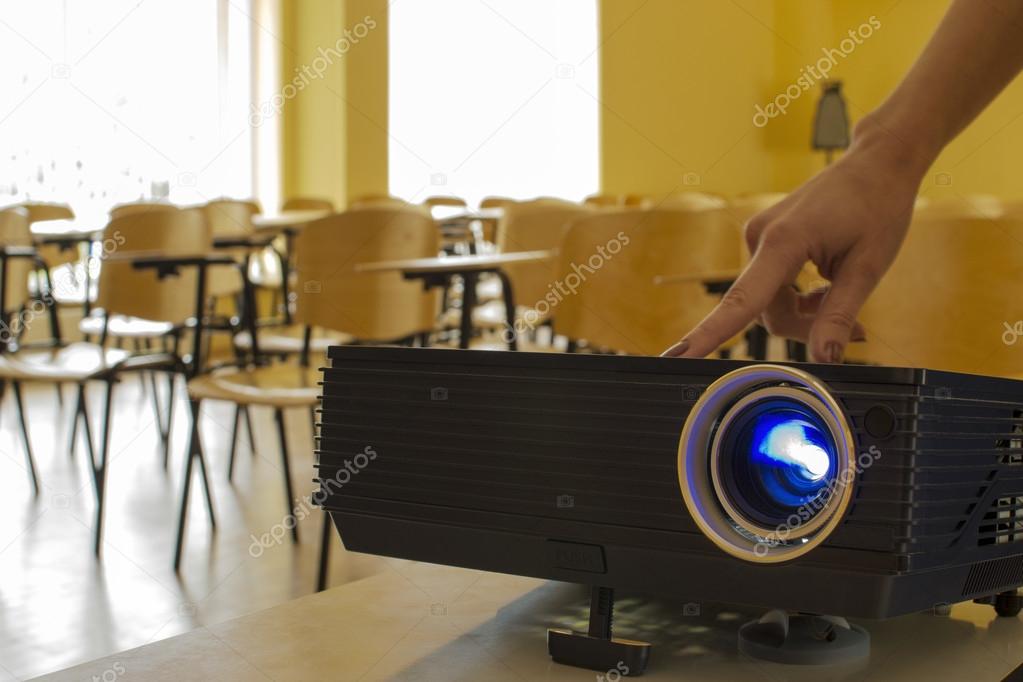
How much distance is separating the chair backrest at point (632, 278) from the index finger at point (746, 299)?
1.92 metres

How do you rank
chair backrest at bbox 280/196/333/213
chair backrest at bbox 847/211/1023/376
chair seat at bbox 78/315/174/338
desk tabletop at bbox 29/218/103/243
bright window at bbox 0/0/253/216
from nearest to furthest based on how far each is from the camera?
chair backrest at bbox 847/211/1023/376, chair seat at bbox 78/315/174/338, desk tabletop at bbox 29/218/103/243, bright window at bbox 0/0/253/216, chair backrest at bbox 280/196/333/213

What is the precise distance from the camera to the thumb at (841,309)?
63 cm

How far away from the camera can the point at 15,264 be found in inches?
132

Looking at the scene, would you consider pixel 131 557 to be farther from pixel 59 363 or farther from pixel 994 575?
pixel 994 575

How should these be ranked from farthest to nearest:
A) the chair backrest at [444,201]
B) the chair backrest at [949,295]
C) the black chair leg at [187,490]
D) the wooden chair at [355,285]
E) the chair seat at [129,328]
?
the chair backrest at [444,201] < the chair seat at [129,328] < the wooden chair at [355,285] < the black chair leg at [187,490] < the chair backrest at [949,295]

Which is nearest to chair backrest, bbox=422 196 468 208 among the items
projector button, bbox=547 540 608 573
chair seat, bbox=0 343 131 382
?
chair seat, bbox=0 343 131 382

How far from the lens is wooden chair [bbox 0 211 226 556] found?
108 inches

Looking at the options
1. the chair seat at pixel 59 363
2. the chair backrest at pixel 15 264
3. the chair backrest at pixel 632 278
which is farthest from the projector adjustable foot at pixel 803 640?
the chair backrest at pixel 15 264

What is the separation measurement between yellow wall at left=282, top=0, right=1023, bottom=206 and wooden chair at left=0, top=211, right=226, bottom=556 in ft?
13.9

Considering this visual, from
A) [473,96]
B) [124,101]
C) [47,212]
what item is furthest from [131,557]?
[473,96]

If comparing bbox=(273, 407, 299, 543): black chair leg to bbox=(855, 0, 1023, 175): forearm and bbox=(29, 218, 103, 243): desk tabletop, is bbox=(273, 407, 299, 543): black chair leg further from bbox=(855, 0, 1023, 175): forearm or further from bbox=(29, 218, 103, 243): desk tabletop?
bbox=(855, 0, 1023, 175): forearm

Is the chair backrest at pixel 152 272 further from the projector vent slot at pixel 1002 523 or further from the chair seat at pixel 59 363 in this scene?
the projector vent slot at pixel 1002 523

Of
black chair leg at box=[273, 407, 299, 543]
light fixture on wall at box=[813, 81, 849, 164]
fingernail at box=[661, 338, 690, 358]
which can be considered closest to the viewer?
fingernail at box=[661, 338, 690, 358]

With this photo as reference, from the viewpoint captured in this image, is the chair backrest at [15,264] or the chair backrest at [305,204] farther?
the chair backrest at [305,204]
